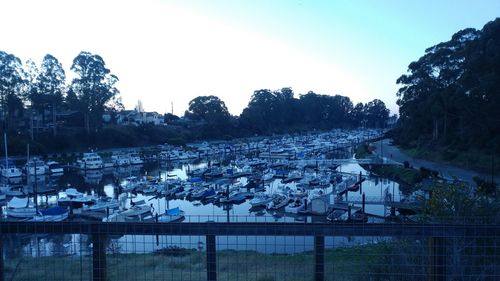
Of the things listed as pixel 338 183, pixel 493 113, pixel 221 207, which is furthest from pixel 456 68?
pixel 221 207

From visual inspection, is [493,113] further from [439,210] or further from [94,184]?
[94,184]

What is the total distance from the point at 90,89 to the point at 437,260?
1817 inches

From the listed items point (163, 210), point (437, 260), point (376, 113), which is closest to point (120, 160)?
point (163, 210)

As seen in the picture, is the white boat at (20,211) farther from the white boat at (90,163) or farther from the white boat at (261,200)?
the white boat at (90,163)

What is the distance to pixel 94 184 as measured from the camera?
28.5 metres

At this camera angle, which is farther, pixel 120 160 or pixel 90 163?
pixel 120 160

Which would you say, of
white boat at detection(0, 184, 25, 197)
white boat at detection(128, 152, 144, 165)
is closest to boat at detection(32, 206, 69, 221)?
white boat at detection(0, 184, 25, 197)

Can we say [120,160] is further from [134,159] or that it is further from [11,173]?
[11,173]

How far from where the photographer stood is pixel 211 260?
234cm

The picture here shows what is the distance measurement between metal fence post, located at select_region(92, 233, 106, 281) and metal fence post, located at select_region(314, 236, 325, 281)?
1111 millimetres

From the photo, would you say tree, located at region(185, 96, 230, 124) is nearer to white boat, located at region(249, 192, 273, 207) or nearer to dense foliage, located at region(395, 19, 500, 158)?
dense foliage, located at region(395, 19, 500, 158)

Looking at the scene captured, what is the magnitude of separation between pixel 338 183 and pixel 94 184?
49.8 feet

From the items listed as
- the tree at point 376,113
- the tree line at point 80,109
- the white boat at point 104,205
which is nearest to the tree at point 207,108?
the tree line at point 80,109

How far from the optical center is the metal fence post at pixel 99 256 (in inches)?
93.3
